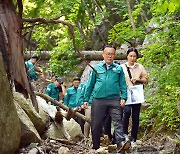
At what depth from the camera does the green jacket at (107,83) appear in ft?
20.3

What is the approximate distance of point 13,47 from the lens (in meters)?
5.79

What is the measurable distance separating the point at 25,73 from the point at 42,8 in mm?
12040

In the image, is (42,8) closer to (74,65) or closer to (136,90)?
(74,65)

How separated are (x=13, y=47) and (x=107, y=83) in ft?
5.42

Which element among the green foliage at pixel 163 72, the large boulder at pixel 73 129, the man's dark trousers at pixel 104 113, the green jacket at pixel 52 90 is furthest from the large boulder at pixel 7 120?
the green jacket at pixel 52 90

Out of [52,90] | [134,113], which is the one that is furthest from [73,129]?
[52,90]

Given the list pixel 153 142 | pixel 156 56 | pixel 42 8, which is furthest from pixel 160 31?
pixel 42 8

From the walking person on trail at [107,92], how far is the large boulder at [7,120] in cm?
214

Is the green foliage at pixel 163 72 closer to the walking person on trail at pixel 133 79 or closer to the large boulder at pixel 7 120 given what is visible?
the walking person on trail at pixel 133 79

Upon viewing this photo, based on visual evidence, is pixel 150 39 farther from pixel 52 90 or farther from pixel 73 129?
pixel 73 129

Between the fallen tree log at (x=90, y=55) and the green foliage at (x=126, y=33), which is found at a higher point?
the green foliage at (x=126, y=33)

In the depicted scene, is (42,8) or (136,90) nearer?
(136,90)

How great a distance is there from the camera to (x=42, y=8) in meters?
17.7

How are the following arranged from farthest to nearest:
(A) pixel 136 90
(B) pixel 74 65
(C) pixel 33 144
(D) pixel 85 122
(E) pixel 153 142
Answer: (B) pixel 74 65
(D) pixel 85 122
(E) pixel 153 142
(A) pixel 136 90
(C) pixel 33 144
